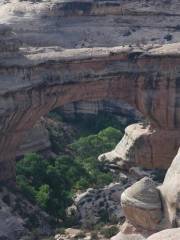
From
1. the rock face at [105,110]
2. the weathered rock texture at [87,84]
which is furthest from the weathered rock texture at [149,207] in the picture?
the rock face at [105,110]

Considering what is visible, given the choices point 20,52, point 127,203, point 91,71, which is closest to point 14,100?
point 20,52

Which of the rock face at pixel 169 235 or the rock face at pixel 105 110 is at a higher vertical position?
the rock face at pixel 169 235

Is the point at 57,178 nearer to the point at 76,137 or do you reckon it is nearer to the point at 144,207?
the point at 76,137

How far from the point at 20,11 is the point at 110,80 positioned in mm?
29491

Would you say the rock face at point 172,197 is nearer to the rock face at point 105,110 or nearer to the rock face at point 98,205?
the rock face at point 98,205

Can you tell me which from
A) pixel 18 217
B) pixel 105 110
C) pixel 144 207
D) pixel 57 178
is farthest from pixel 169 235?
pixel 105 110

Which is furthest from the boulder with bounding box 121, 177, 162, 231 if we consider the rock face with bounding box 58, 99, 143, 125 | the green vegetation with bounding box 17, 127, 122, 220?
the rock face with bounding box 58, 99, 143, 125

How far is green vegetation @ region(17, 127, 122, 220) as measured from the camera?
31781mm

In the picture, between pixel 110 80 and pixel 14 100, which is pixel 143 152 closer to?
pixel 110 80

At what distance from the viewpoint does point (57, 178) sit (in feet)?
110

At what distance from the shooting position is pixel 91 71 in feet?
115

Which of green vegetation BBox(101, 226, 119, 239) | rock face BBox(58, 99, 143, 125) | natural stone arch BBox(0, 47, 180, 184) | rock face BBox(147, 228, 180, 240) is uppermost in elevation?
rock face BBox(147, 228, 180, 240)

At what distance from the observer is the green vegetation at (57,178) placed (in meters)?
31.8

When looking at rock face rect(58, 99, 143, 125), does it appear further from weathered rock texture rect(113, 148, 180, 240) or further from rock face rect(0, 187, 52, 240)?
weathered rock texture rect(113, 148, 180, 240)
